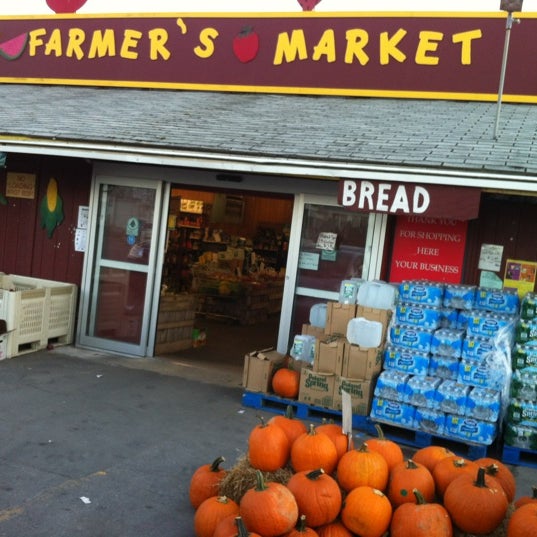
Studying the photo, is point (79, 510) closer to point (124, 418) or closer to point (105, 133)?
point (124, 418)

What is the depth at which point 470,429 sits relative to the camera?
6371mm

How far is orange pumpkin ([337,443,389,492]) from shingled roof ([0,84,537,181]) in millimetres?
3451

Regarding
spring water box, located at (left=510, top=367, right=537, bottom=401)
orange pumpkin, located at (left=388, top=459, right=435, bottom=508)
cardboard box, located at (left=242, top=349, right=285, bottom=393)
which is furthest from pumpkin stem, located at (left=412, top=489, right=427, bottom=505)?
cardboard box, located at (left=242, top=349, right=285, bottom=393)

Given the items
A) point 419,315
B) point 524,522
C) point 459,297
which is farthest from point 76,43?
point 524,522

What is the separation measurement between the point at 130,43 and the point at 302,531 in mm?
10013

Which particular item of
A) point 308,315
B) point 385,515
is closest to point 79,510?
point 385,515

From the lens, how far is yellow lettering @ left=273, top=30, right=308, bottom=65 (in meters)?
10.6

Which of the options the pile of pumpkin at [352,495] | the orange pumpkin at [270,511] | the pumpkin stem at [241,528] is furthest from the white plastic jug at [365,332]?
the pumpkin stem at [241,528]

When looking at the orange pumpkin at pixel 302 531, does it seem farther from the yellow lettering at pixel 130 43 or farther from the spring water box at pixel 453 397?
the yellow lettering at pixel 130 43

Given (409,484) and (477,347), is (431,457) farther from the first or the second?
(477,347)

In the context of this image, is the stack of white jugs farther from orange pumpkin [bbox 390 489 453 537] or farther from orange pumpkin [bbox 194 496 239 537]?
orange pumpkin [bbox 194 496 239 537]

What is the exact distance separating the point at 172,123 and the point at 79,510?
5.71 meters

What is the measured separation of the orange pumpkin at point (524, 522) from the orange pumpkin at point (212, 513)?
1.53 metres

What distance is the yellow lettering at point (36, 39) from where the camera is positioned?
41.3 ft
